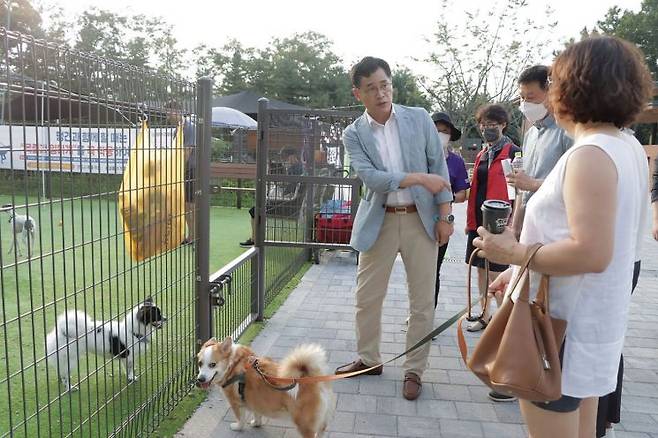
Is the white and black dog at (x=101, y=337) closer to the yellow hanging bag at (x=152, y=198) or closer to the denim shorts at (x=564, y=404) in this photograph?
the yellow hanging bag at (x=152, y=198)

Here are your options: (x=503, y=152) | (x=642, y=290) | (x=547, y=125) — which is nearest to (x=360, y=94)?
(x=547, y=125)

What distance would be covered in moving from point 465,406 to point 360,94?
2168 mm

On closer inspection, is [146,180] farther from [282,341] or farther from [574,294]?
[282,341]

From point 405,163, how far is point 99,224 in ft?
6.44

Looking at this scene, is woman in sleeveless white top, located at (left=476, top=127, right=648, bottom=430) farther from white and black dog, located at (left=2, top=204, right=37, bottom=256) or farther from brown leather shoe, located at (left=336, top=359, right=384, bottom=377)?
brown leather shoe, located at (left=336, top=359, right=384, bottom=377)

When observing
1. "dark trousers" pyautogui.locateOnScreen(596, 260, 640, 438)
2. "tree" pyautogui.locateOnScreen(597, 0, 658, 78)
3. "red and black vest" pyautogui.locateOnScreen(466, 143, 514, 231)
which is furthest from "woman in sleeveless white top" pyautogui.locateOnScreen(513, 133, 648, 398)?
"tree" pyautogui.locateOnScreen(597, 0, 658, 78)

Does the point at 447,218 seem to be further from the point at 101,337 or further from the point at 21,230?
the point at 21,230

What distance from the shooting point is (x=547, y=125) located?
10.3 ft

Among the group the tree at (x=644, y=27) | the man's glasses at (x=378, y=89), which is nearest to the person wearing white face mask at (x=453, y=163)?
the man's glasses at (x=378, y=89)

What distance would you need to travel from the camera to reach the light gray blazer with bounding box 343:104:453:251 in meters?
3.42

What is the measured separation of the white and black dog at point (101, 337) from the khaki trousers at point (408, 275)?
1415mm

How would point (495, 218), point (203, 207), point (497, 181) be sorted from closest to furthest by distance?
point (495, 218)
point (203, 207)
point (497, 181)

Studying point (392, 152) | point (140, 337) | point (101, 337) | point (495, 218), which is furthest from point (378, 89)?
point (101, 337)

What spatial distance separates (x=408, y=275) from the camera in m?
3.62
